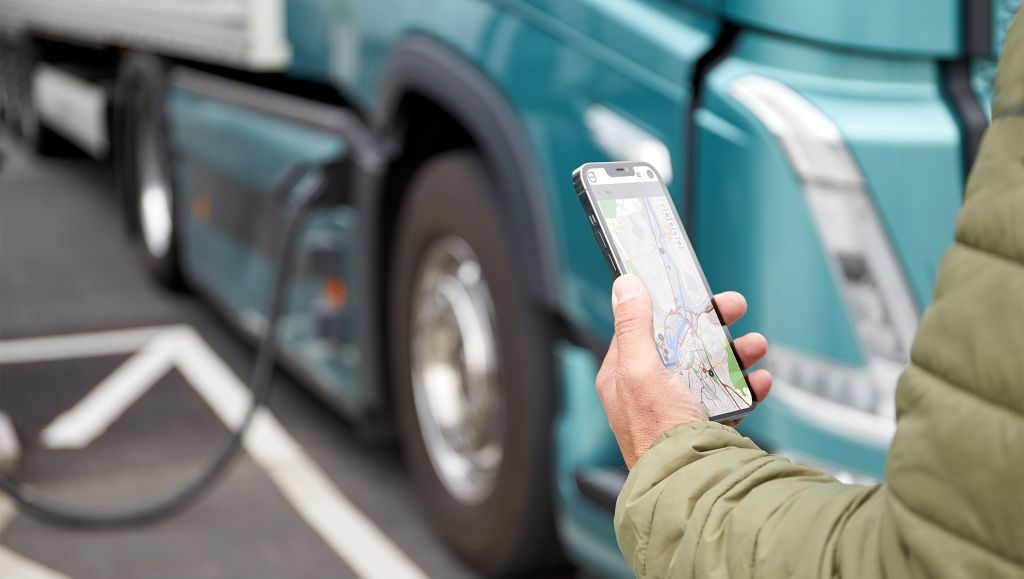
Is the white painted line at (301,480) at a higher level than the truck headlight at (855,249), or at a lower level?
A: lower

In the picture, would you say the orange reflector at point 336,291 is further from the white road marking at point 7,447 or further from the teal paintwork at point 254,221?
the white road marking at point 7,447

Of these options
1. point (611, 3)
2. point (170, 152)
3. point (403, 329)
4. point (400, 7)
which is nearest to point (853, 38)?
point (611, 3)

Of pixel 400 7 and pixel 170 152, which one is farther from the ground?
pixel 400 7

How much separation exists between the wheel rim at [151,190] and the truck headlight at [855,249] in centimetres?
453

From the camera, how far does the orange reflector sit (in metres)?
4.18

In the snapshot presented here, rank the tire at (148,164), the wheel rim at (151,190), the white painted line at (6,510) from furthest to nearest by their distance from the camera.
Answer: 1. the wheel rim at (151,190)
2. the tire at (148,164)
3. the white painted line at (6,510)

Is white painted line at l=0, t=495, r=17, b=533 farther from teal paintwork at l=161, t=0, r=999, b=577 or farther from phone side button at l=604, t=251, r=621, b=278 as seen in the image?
phone side button at l=604, t=251, r=621, b=278

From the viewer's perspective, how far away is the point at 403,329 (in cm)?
383

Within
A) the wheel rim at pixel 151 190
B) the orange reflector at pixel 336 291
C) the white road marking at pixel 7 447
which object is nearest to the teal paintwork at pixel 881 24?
the orange reflector at pixel 336 291

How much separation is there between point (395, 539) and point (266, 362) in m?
0.85

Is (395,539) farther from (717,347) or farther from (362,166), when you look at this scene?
(717,347)

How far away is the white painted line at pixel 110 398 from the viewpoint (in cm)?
485

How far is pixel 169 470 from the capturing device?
4527 millimetres

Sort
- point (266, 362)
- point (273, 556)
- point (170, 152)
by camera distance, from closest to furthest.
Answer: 1. point (273, 556)
2. point (266, 362)
3. point (170, 152)
